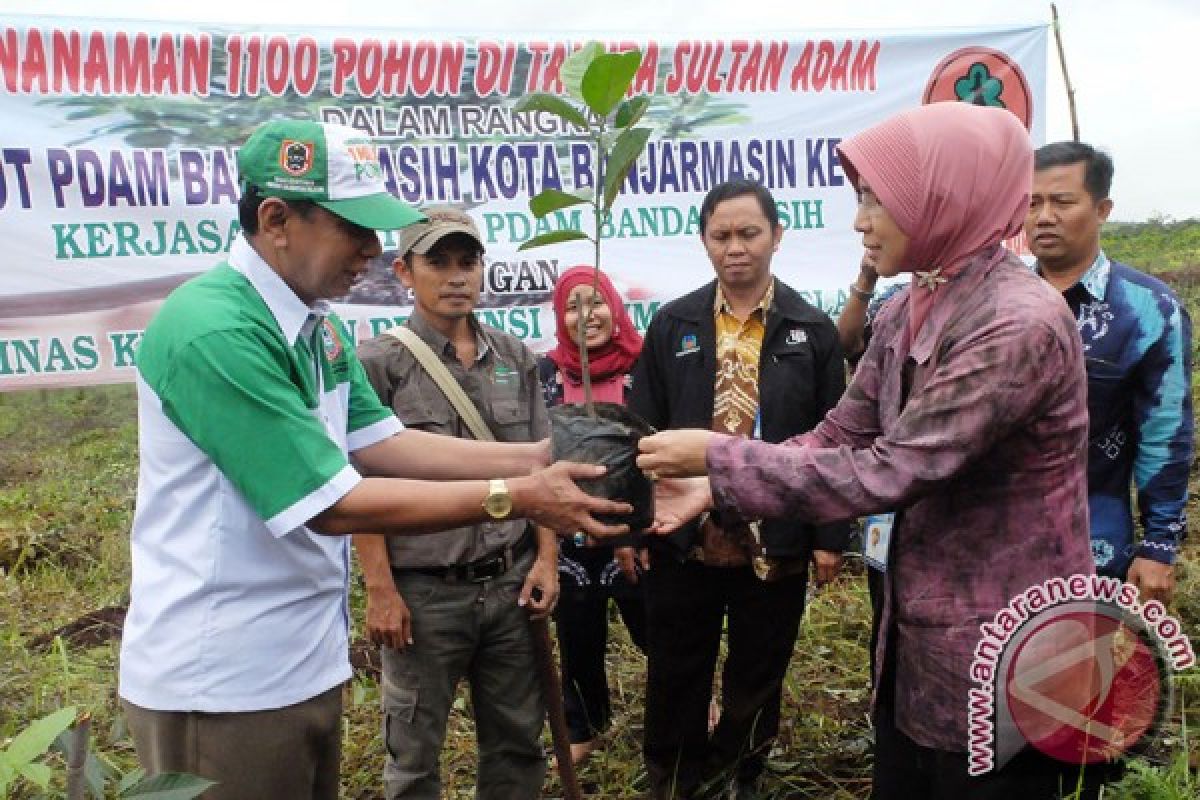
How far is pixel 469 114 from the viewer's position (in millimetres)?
3998

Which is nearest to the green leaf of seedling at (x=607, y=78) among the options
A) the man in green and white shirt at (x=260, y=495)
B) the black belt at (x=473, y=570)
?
the man in green and white shirt at (x=260, y=495)

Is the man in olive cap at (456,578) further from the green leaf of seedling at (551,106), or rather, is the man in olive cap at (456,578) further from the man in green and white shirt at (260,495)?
the green leaf of seedling at (551,106)

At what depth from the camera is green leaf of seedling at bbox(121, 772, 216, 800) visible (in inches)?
40.8

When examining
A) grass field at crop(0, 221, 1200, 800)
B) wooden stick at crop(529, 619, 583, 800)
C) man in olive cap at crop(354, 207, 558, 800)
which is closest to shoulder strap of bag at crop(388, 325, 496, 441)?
man in olive cap at crop(354, 207, 558, 800)

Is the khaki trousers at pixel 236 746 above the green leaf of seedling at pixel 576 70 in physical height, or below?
below

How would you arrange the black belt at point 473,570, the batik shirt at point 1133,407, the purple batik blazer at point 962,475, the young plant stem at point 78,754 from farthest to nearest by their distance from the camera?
the black belt at point 473,570 < the batik shirt at point 1133,407 < the purple batik blazer at point 962,475 < the young plant stem at point 78,754

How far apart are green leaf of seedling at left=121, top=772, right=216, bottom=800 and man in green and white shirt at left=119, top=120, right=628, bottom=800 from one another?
1.34ft

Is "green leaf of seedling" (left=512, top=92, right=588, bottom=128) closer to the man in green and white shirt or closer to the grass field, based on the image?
the man in green and white shirt

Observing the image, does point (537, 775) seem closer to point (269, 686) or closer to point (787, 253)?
point (269, 686)

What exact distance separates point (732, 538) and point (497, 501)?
4.01ft

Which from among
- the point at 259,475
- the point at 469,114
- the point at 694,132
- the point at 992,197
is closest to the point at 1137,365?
the point at 992,197

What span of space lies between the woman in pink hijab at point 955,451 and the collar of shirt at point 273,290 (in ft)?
2.17

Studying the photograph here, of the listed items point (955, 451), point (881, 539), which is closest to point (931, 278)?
point (955, 451)

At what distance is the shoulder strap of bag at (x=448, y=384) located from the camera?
2.39 metres
